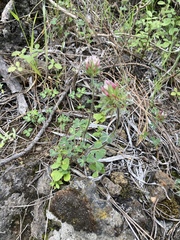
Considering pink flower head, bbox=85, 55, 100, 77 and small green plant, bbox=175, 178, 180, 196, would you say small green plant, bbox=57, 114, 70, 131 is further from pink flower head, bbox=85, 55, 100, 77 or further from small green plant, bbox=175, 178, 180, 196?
small green plant, bbox=175, 178, 180, 196

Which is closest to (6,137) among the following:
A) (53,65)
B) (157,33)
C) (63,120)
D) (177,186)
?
(63,120)

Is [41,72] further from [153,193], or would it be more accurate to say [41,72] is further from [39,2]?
[153,193]

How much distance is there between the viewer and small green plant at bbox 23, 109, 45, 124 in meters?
1.84

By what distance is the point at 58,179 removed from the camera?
1.50 meters

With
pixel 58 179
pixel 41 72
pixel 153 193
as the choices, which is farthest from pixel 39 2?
pixel 153 193

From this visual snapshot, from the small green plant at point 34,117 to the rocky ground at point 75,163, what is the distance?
4 centimetres

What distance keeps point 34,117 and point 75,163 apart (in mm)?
483

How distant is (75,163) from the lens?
162cm

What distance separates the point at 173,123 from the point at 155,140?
345 millimetres

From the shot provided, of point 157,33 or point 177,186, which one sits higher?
point 157,33

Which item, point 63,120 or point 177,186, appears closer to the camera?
point 177,186

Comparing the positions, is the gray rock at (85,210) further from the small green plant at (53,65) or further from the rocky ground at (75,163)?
the small green plant at (53,65)

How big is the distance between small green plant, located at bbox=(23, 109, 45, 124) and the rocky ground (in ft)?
0.14

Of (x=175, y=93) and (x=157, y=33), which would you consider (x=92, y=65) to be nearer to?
(x=175, y=93)
